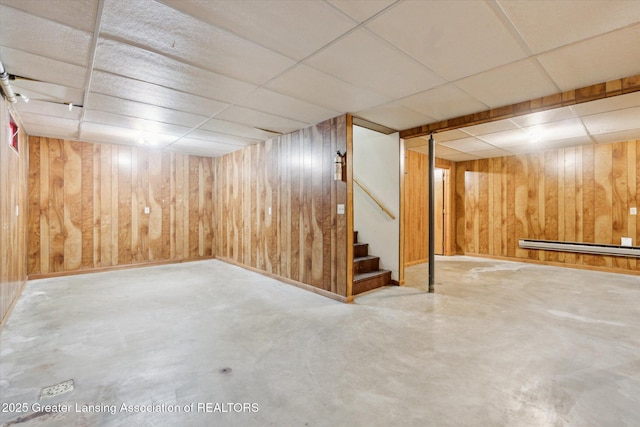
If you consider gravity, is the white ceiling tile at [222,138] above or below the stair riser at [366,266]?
above

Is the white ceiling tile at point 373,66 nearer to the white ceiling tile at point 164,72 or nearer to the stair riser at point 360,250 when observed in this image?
the white ceiling tile at point 164,72

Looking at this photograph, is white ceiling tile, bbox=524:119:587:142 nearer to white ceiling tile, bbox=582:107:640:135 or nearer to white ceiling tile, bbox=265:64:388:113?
white ceiling tile, bbox=582:107:640:135

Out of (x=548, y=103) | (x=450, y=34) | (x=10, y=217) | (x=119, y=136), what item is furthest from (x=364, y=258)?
(x=119, y=136)

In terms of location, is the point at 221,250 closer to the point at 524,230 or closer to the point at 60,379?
the point at 60,379

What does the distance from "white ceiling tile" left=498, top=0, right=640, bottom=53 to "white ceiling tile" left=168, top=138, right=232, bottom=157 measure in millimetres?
5095

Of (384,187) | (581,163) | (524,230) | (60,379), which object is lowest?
(60,379)

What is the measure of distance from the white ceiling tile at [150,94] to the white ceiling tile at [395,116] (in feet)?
6.29

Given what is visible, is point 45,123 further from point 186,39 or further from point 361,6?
point 361,6

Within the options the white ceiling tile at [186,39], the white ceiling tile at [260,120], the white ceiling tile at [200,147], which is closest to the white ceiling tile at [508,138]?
the white ceiling tile at [260,120]

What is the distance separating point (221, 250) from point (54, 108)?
4.17m

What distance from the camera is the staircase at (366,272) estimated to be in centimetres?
421

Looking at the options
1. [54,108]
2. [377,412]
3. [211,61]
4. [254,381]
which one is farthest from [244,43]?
[54,108]

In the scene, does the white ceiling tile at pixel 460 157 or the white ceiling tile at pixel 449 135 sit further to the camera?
the white ceiling tile at pixel 460 157

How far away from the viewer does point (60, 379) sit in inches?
82.1
